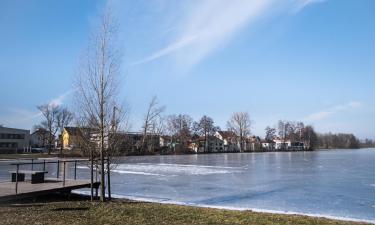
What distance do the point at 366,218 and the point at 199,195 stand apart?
6.43 metres

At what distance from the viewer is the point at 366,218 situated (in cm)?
1065

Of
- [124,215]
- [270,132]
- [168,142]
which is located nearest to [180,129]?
[168,142]

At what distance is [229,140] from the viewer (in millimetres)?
139875

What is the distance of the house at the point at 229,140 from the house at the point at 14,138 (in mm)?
61548

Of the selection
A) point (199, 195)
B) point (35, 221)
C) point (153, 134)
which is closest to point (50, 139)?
point (153, 134)

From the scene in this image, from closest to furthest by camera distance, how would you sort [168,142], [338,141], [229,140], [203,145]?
[168,142], [203,145], [229,140], [338,141]

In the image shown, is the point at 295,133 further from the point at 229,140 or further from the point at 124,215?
the point at 124,215

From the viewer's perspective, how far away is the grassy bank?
28.8 feet

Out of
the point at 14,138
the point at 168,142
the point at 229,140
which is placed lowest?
the point at 168,142

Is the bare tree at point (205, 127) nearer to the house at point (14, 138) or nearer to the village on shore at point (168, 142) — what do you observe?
the village on shore at point (168, 142)

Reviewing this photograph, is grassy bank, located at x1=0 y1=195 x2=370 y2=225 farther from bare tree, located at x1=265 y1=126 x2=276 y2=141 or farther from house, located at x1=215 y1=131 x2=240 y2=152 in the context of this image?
bare tree, located at x1=265 y1=126 x2=276 y2=141

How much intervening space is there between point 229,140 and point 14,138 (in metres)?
73.6

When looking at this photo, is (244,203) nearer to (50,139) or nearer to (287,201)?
(287,201)

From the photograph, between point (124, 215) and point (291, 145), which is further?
point (291, 145)
